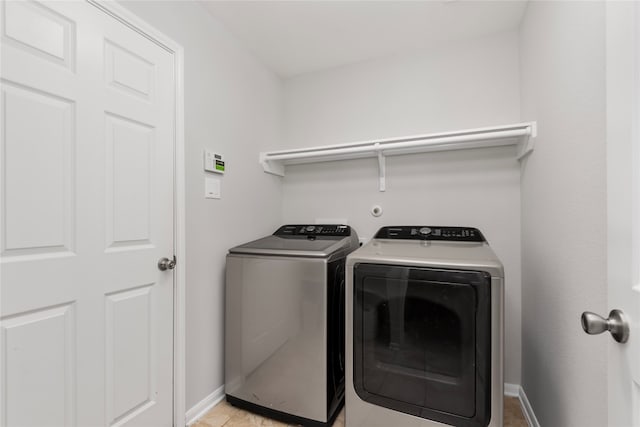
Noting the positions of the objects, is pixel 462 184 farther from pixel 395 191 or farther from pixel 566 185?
pixel 566 185

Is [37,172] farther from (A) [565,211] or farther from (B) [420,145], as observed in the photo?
(A) [565,211]

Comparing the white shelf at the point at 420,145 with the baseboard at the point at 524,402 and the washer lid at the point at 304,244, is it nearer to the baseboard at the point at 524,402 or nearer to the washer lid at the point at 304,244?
the washer lid at the point at 304,244

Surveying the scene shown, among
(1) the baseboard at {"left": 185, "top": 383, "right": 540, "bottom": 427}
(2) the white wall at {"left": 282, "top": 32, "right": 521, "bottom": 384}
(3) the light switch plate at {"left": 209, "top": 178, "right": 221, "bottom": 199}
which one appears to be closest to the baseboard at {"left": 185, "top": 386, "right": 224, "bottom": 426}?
(1) the baseboard at {"left": 185, "top": 383, "right": 540, "bottom": 427}

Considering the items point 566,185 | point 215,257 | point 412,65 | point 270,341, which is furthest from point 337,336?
point 412,65

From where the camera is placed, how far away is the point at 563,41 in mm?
1170

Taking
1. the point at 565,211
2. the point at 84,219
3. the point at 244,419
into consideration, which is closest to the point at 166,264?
the point at 84,219

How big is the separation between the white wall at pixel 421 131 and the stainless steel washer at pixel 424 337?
1.90 feet

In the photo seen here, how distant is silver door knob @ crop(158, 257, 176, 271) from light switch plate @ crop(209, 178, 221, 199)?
0.43 meters

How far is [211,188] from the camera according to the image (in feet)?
5.79

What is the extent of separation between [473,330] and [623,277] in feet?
2.58

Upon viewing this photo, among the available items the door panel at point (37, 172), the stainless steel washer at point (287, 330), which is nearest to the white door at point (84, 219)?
the door panel at point (37, 172)

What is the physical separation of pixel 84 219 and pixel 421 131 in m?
2.12

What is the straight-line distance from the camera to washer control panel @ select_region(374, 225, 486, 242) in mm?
1807

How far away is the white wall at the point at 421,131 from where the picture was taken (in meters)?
1.92
